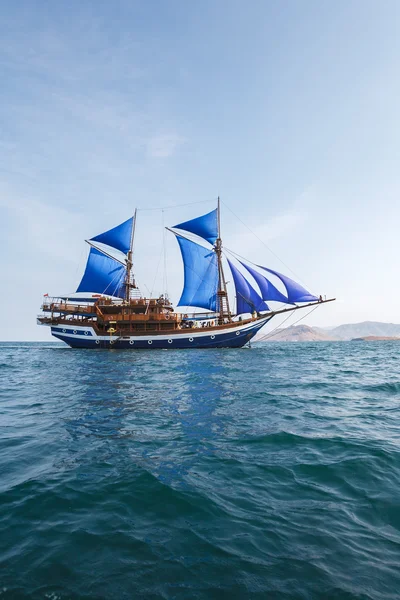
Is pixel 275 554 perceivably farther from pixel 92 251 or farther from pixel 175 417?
pixel 92 251

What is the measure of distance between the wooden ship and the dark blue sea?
33768 mm

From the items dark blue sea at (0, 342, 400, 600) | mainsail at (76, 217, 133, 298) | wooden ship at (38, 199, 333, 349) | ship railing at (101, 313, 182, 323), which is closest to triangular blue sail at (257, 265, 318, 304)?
wooden ship at (38, 199, 333, 349)

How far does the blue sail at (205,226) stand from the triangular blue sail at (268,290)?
1274 cm

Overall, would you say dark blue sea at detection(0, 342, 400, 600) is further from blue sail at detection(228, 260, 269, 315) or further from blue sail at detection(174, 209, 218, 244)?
blue sail at detection(174, 209, 218, 244)

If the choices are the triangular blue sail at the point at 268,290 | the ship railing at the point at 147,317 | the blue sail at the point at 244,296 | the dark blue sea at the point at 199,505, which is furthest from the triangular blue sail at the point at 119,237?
the dark blue sea at the point at 199,505

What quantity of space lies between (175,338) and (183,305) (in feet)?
20.1

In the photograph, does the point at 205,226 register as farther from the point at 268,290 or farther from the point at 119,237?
the point at 268,290

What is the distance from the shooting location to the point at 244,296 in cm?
4322

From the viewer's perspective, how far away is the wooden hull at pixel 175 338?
138ft

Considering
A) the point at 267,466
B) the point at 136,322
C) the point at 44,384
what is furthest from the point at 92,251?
the point at 267,466

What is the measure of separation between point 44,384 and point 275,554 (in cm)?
1319

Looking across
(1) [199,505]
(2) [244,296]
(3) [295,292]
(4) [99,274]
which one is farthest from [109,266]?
(1) [199,505]

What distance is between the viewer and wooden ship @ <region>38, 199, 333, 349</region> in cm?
4209

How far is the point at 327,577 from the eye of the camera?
282 centimetres
